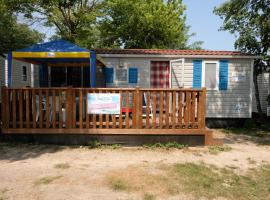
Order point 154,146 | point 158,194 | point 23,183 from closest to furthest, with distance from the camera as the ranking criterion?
point 158,194 → point 23,183 → point 154,146

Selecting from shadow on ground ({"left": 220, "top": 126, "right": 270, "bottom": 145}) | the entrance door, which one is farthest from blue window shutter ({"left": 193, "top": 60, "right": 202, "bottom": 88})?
shadow on ground ({"left": 220, "top": 126, "right": 270, "bottom": 145})

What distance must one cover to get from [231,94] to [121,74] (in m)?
4.17

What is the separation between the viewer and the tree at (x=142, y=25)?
75.1 ft

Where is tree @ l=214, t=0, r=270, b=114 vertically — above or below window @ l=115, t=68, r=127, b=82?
above

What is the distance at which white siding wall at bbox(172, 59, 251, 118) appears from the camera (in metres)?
9.94

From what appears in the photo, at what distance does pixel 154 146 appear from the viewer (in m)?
6.34

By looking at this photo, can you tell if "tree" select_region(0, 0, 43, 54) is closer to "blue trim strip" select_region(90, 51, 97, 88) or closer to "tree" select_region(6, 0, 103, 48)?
"tree" select_region(6, 0, 103, 48)

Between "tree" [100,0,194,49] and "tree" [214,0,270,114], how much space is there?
39.2 feet

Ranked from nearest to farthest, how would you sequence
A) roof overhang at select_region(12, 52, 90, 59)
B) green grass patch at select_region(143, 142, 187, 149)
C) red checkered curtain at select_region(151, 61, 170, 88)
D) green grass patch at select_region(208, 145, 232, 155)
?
green grass patch at select_region(208, 145, 232, 155) < green grass patch at select_region(143, 142, 187, 149) < roof overhang at select_region(12, 52, 90, 59) < red checkered curtain at select_region(151, 61, 170, 88)

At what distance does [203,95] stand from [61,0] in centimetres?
1039

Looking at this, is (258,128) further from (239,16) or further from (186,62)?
(239,16)

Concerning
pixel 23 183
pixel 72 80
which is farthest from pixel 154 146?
pixel 72 80

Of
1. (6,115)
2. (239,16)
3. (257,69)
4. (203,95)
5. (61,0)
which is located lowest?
(6,115)

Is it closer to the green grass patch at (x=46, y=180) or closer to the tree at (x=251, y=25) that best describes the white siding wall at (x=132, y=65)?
the tree at (x=251, y=25)
